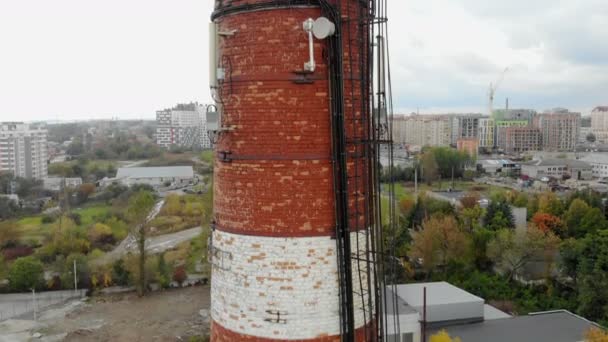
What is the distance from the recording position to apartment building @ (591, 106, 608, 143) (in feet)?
528

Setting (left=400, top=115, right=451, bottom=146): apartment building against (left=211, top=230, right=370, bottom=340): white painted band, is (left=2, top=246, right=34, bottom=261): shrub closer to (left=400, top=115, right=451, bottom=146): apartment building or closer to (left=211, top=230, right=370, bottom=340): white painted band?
(left=211, top=230, right=370, bottom=340): white painted band

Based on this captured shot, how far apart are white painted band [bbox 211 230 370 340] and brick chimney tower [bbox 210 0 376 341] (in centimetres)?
1

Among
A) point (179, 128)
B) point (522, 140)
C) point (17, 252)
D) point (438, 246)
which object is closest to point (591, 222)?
point (438, 246)


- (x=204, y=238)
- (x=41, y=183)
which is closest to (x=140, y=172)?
(x=41, y=183)

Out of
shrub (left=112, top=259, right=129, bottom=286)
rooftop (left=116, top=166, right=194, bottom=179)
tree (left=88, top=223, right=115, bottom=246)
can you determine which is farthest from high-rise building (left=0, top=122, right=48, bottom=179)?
shrub (left=112, top=259, right=129, bottom=286)

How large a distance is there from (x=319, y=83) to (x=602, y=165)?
82.8 meters

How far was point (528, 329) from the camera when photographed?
17.9 meters

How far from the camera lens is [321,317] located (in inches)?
224

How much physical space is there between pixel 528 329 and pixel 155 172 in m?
64.1

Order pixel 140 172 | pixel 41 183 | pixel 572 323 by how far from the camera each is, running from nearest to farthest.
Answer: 1. pixel 572 323
2. pixel 41 183
3. pixel 140 172

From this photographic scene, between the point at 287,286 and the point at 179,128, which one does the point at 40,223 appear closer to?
the point at 287,286

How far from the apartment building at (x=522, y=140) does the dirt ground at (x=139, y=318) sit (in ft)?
346

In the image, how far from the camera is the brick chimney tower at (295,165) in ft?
18.3

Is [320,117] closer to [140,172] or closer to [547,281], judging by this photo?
[547,281]
